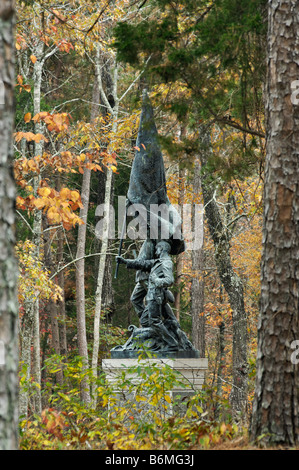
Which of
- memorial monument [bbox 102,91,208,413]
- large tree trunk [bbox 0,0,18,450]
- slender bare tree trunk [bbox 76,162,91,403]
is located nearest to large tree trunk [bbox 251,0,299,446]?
large tree trunk [bbox 0,0,18,450]

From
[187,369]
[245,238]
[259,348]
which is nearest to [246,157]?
[187,369]

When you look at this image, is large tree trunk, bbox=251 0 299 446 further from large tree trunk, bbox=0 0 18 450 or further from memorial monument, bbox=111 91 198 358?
memorial monument, bbox=111 91 198 358

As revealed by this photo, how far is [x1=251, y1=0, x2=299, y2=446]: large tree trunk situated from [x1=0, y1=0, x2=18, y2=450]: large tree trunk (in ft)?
6.99

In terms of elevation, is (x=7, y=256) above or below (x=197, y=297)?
below

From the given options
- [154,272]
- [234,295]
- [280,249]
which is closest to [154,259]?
[154,272]

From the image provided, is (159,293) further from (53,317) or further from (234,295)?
(53,317)

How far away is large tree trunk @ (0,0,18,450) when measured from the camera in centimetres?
282

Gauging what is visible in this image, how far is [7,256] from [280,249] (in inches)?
92.7

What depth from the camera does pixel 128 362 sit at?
24.6ft

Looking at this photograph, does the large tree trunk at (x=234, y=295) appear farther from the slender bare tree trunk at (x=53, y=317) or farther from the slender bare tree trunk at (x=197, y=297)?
the slender bare tree trunk at (x=53, y=317)

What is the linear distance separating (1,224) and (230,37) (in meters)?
3.62

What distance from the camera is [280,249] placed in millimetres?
4516

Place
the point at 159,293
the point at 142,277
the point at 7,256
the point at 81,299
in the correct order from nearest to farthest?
the point at 7,256 < the point at 159,293 < the point at 142,277 < the point at 81,299
